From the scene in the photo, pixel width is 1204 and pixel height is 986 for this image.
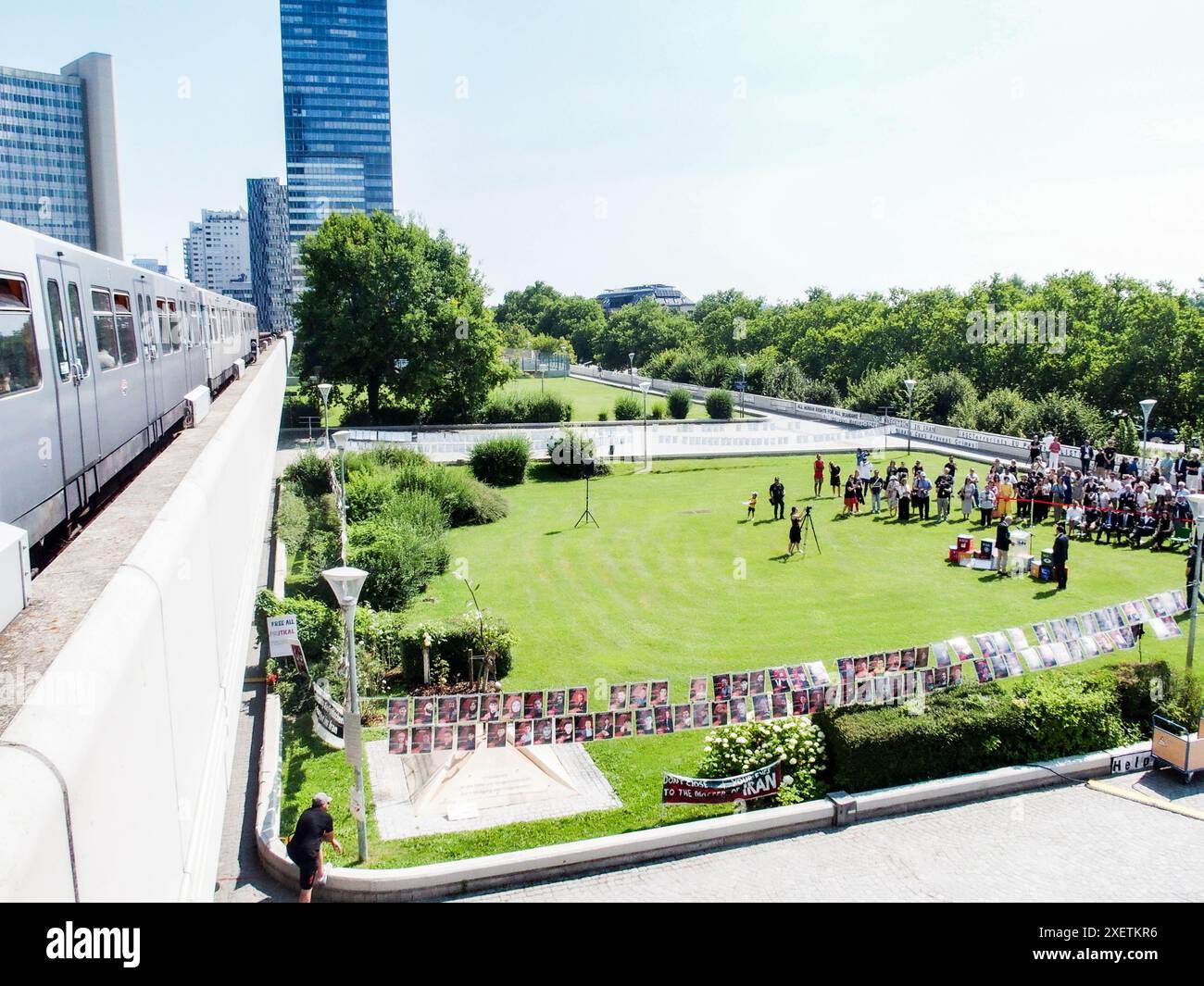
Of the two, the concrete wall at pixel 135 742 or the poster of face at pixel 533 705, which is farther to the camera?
the poster of face at pixel 533 705

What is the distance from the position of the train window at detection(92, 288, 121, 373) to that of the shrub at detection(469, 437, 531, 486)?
2556 cm

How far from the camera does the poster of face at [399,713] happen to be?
39.7ft

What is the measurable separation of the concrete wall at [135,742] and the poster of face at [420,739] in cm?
355

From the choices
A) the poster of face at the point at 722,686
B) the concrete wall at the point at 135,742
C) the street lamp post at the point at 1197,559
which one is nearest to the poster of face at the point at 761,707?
the poster of face at the point at 722,686

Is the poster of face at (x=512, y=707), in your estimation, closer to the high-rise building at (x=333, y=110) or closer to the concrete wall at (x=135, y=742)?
the concrete wall at (x=135, y=742)

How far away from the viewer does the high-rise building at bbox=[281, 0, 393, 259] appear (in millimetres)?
166000

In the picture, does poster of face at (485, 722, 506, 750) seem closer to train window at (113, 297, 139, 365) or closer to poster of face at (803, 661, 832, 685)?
poster of face at (803, 661, 832, 685)

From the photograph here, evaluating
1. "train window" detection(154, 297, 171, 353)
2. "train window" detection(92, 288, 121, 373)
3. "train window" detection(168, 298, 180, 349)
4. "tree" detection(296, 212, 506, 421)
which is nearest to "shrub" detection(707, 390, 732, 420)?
"tree" detection(296, 212, 506, 421)

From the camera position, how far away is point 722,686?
13.1 meters

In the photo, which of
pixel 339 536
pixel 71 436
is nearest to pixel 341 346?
pixel 339 536

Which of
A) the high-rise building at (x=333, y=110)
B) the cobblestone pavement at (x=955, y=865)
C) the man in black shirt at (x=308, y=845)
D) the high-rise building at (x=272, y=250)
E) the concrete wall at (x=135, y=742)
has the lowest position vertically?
the cobblestone pavement at (x=955, y=865)

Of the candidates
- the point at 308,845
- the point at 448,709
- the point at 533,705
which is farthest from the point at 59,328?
the point at 533,705
